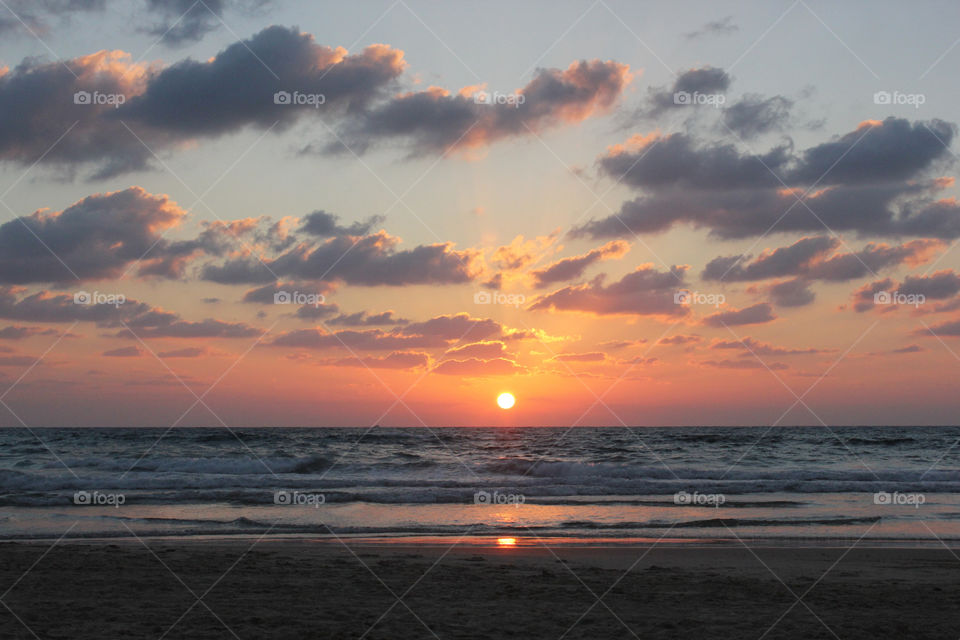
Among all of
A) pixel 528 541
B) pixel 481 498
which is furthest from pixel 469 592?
pixel 481 498

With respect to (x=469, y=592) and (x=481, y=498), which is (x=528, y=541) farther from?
(x=481, y=498)

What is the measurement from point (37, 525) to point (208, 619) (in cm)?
1075

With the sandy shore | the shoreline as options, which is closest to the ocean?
the shoreline

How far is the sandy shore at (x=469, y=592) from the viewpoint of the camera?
8.04 meters

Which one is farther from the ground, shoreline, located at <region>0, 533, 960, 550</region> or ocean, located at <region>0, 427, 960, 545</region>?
ocean, located at <region>0, 427, 960, 545</region>

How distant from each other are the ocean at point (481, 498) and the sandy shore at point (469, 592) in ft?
8.04

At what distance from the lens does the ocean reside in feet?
53.6

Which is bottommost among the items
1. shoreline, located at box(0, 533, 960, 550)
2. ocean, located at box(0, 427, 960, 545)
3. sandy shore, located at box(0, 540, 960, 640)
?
sandy shore, located at box(0, 540, 960, 640)

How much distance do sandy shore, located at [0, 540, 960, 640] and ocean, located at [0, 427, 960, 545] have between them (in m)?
2.45

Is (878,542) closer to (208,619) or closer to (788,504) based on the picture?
(788,504)

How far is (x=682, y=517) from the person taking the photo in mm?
18562

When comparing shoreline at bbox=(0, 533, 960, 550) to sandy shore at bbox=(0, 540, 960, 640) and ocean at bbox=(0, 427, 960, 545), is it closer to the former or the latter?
ocean at bbox=(0, 427, 960, 545)

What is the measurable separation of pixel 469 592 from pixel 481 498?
1280 cm

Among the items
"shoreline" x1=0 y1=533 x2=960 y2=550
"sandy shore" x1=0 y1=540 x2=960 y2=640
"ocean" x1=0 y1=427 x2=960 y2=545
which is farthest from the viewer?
"ocean" x1=0 y1=427 x2=960 y2=545
